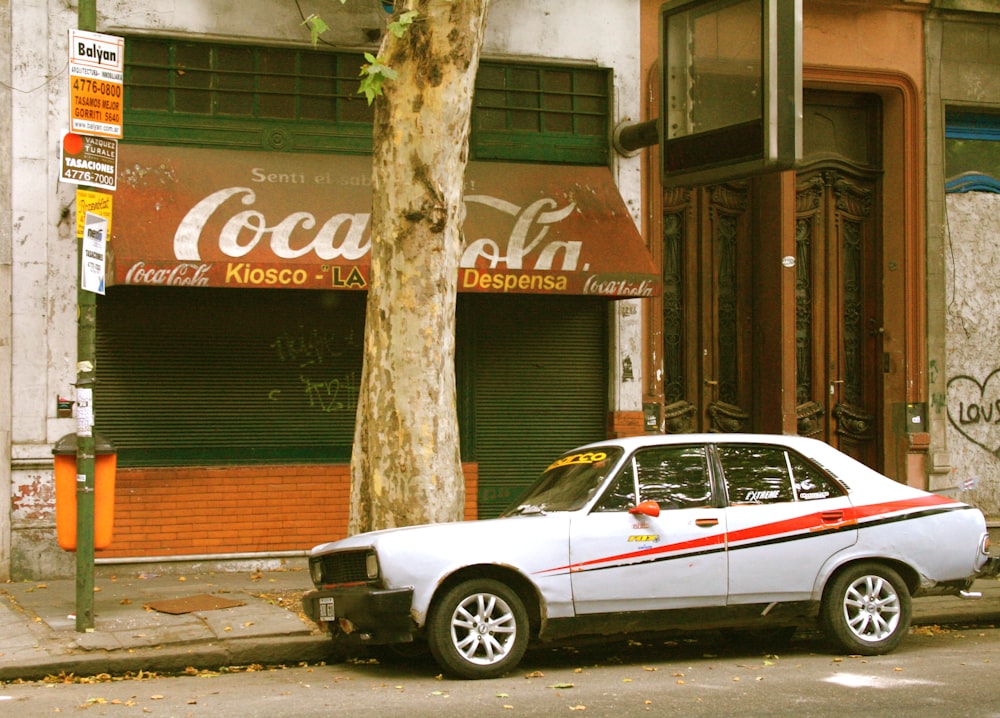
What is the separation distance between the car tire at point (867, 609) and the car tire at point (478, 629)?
2.23 metres

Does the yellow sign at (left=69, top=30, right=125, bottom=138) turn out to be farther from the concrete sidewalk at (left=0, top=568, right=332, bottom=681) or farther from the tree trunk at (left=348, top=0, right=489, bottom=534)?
the concrete sidewalk at (left=0, top=568, right=332, bottom=681)

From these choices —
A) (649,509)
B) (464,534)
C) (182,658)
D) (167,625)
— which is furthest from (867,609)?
(167,625)

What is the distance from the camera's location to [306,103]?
532 inches

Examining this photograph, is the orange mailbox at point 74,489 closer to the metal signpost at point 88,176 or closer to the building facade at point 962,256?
the metal signpost at point 88,176

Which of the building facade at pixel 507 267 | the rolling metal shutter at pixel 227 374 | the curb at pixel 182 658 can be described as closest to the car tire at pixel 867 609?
the building facade at pixel 507 267

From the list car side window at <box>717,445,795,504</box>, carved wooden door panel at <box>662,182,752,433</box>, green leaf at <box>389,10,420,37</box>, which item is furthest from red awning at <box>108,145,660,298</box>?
car side window at <box>717,445,795,504</box>

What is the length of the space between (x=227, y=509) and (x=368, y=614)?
16.8 feet

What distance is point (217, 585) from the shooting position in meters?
11.9

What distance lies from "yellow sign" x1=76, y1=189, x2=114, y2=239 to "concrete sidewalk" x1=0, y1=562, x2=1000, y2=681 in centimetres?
296

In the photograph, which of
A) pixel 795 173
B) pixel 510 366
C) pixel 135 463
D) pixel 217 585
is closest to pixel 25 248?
pixel 135 463

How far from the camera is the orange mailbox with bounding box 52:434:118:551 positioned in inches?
386

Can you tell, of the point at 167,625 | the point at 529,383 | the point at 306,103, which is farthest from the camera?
the point at 529,383

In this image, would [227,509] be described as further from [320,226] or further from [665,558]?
[665,558]

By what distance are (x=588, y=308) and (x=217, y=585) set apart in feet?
16.7
